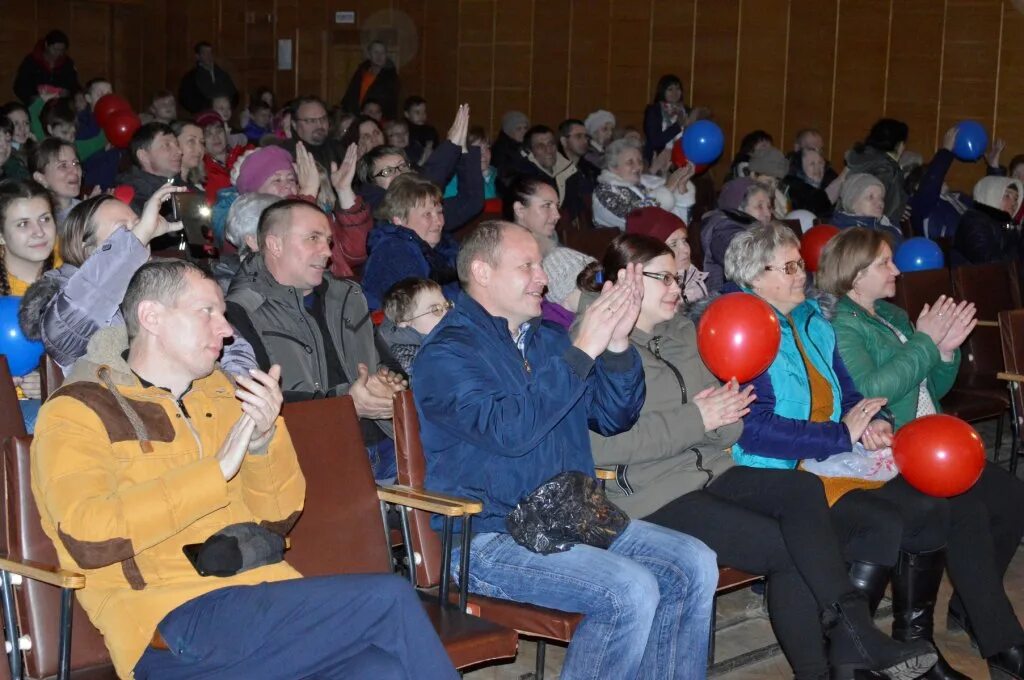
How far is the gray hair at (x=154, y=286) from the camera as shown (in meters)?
2.48

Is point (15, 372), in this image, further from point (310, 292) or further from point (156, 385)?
point (156, 385)

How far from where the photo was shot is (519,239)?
305 centimetres

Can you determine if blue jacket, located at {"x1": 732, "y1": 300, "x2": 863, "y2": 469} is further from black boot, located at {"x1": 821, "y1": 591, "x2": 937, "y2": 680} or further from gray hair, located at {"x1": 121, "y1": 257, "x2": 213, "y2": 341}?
gray hair, located at {"x1": 121, "y1": 257, "x2": 213, "y2": 341}

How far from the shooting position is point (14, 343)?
356 centimetres

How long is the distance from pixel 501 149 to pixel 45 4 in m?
7.85

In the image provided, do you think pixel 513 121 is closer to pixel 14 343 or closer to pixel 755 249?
pixel 755 249

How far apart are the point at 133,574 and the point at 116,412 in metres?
0.32

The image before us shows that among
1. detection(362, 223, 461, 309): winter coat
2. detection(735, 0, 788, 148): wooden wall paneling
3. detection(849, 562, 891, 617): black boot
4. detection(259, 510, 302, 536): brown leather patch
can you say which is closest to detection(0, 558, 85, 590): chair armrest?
detection(259, 510, 302, 536): brown leather patch

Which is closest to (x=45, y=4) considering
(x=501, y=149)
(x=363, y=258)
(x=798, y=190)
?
(x=501, y=149)

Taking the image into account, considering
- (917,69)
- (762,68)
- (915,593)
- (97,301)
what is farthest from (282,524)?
(762,68)

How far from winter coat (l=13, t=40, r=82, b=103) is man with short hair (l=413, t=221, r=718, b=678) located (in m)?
9.06

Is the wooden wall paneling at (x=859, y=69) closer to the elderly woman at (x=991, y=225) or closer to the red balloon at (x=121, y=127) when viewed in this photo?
the elderly woman at (x=991, y=225)

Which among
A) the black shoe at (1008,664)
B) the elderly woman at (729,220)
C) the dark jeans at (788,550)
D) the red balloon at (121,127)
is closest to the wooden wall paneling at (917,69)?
the elderly woman at (729,220)

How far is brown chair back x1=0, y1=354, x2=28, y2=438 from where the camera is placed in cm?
290
